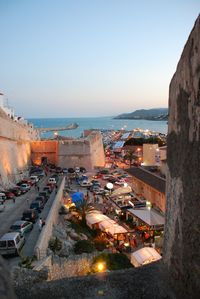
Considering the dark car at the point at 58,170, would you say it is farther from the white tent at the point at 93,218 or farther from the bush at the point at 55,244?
the bush at the point at 55,244

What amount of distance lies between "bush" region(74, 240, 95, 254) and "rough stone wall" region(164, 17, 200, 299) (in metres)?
10.1

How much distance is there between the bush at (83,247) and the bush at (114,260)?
1586mm

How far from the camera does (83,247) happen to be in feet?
49.1

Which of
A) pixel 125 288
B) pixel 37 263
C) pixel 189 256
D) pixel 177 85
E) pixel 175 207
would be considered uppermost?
pixel 177 85

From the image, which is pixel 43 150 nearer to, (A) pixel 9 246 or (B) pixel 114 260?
(B) pixel 114 260

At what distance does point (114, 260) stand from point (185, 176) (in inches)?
380

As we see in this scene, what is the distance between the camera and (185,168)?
4.39 metres

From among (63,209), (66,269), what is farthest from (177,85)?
(63,209)

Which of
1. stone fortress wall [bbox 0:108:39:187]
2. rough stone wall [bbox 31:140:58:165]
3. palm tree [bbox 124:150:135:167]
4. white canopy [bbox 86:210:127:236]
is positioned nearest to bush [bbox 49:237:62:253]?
white canopy [bbox 86:210:127:236]

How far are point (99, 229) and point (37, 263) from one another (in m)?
8.32

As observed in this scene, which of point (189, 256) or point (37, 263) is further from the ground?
point (189, 256)

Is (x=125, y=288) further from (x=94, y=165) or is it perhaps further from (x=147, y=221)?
(x=94, y=165)

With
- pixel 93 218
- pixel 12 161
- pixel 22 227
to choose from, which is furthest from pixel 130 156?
pixel 22 227

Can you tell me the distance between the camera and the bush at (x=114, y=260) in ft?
40.9
